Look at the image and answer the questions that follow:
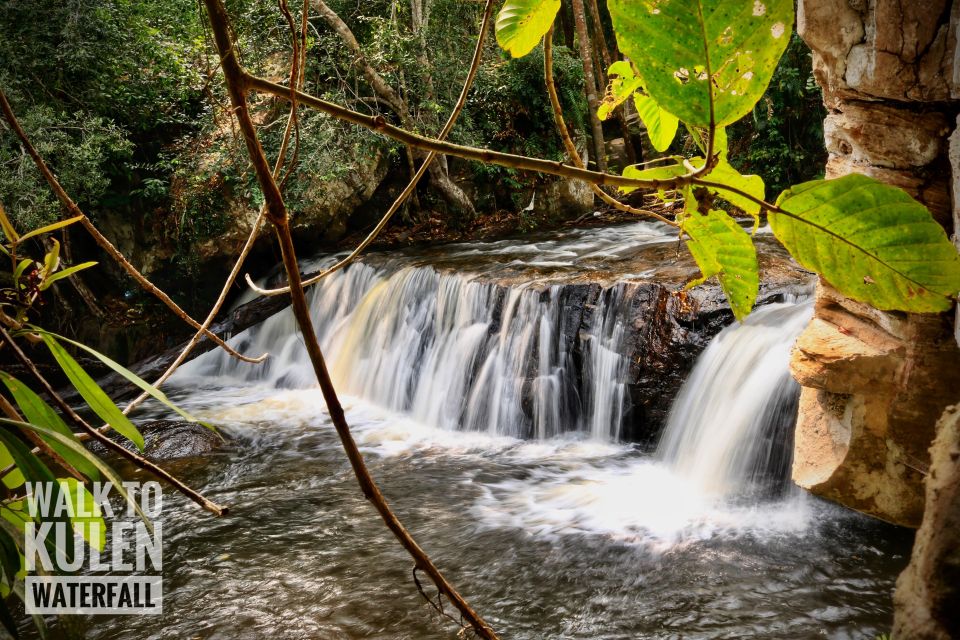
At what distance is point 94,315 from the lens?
31.1 feet

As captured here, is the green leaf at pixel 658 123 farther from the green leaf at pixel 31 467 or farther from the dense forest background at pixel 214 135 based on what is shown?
the dense forest background at pixel 214 135

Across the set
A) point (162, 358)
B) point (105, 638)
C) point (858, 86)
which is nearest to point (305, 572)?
point (105, 638)

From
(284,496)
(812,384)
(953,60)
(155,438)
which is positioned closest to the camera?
(953,60)

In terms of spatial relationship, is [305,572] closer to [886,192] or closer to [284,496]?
[284,496]

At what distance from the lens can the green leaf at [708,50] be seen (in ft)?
1.69

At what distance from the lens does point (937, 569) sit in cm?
78

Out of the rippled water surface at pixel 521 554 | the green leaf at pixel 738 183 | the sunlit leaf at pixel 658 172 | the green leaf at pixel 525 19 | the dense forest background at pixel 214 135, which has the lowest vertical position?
the rippled water surface at pixel 521 554

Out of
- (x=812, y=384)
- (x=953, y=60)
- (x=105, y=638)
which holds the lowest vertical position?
(x=105, y=638)

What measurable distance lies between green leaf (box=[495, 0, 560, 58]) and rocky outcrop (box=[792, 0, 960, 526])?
6.20ft

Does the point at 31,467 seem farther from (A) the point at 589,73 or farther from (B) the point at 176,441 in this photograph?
(A) the point at 589,73

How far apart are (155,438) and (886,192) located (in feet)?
23.1

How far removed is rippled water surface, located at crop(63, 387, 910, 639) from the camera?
374 cm

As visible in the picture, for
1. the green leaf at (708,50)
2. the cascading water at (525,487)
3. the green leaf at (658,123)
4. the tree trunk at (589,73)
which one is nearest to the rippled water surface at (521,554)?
the cascading water at (525,487)

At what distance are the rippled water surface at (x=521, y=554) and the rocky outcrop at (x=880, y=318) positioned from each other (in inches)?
32.7
